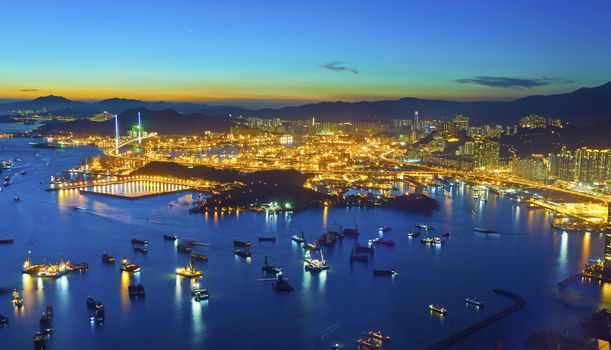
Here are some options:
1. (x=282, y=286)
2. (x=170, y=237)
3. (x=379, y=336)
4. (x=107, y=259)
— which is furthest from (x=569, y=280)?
(x=107, y=259)

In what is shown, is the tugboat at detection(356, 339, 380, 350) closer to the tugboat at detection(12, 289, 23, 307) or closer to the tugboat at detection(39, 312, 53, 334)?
the tugboat at detection(39, 312, 53, 334)

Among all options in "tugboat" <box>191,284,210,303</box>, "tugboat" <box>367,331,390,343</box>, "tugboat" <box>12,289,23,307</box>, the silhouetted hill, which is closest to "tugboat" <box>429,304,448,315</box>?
"tugboat" <box>367,331,390,343</box>

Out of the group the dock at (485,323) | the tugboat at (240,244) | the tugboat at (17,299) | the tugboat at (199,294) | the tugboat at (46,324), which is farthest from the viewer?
the tugboat at (240,244)

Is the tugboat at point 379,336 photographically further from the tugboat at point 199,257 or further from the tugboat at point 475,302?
the tugboat at point 199,257

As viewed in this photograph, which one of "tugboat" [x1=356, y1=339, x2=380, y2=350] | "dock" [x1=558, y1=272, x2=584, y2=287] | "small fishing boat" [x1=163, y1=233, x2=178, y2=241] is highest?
"small fishing boat" [x1=163, y1=233, x2=178, y2=241]

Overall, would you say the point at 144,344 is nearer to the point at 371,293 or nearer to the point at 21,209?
the point at 371,293

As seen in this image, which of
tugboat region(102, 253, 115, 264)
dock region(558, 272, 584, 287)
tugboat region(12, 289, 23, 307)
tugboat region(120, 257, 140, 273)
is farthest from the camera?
tugboat region(102, 253, 115, 264)

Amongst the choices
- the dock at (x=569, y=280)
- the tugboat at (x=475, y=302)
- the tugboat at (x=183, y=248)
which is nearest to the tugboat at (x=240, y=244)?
the tugboat at (x=183, y=248)
